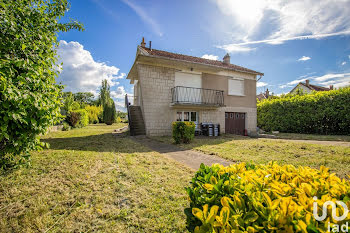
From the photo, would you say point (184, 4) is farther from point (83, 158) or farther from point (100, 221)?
point (100, 221)

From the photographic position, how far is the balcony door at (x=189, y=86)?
11180mm

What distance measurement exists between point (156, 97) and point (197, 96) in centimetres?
315

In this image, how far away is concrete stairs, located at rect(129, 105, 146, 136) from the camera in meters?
10.4

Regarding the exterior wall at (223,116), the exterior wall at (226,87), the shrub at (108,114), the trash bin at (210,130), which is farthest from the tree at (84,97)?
the trash bin at (210,130)

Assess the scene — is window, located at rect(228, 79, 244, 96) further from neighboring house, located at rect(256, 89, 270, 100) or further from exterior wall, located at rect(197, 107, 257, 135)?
neighboring house, located at rect(256, 89, 270, 100)

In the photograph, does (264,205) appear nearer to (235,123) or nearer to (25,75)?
(25,75)

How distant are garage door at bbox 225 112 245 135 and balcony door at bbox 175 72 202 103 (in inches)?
119

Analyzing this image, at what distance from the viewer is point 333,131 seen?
443 inches

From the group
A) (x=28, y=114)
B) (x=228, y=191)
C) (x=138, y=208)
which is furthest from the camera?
(x=28, y=114)

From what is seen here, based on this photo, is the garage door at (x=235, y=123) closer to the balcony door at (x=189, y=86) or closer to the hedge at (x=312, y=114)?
the balcony door at (x=189, y=86)

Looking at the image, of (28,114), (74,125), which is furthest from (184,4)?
(74,125)

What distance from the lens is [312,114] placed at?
39.3 ft

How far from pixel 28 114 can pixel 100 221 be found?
2268 mm

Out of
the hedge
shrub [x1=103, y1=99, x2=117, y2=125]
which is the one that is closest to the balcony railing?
the hedge
